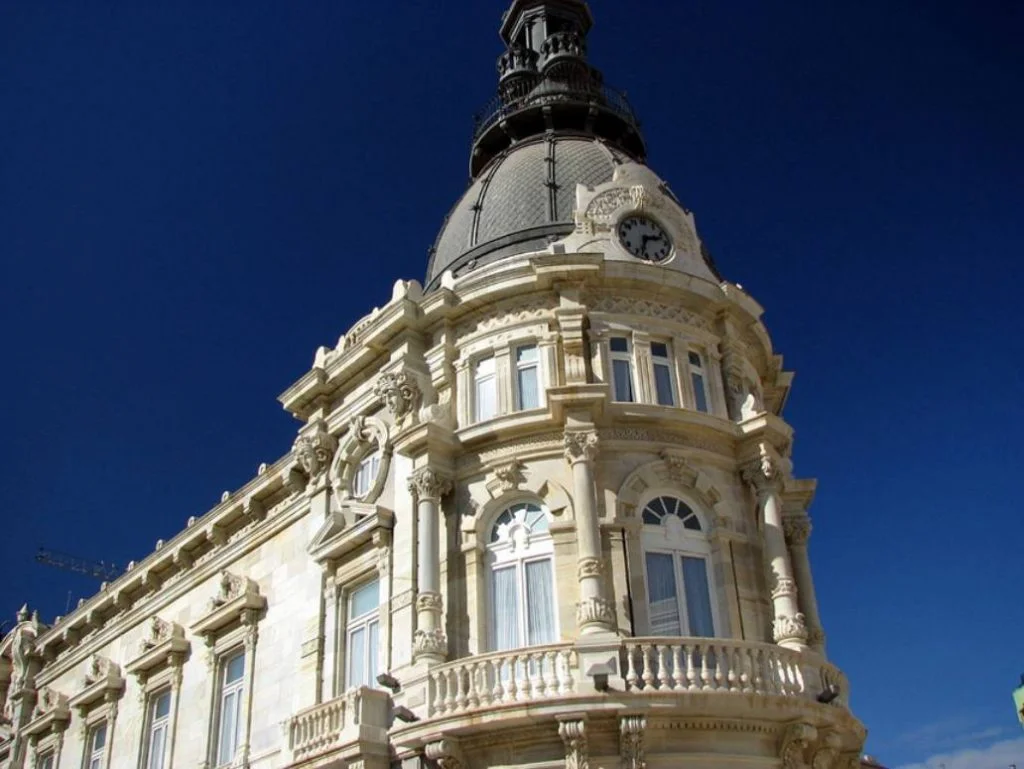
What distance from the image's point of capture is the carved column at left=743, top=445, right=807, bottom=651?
21.3 m

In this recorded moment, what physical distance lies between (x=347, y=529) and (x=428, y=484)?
3234 mm

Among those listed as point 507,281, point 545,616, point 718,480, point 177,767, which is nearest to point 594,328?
point 507,281

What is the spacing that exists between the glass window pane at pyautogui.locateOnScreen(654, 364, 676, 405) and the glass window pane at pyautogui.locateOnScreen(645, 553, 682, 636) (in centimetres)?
350

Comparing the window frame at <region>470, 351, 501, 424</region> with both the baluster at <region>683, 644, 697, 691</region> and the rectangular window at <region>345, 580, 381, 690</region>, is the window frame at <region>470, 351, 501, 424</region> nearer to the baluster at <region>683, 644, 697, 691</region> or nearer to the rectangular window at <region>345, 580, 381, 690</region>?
the rectangular window at <region>345, 580, 381, 690</region>

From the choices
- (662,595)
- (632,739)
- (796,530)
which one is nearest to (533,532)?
(662,595)

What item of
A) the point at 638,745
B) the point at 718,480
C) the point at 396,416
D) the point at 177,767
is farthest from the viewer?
the point at 177,767

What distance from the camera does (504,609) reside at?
21.8 metres

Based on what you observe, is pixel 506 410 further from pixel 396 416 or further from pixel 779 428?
pixel 779 428

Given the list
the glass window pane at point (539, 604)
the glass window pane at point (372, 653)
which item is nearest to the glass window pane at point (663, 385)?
the glass window pane at point (539, 604)

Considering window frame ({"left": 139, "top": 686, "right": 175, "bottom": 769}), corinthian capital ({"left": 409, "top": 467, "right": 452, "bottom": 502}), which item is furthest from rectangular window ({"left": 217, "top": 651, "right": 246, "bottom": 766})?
corinthian capital ({"left": 409, "top": 467, "right": 452, "bottom": 502})

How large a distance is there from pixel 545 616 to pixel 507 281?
739 centimetres

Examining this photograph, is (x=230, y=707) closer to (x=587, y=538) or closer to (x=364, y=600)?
(x=364, y=600)

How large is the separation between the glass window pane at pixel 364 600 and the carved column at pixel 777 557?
837cm

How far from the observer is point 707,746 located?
759 inches
